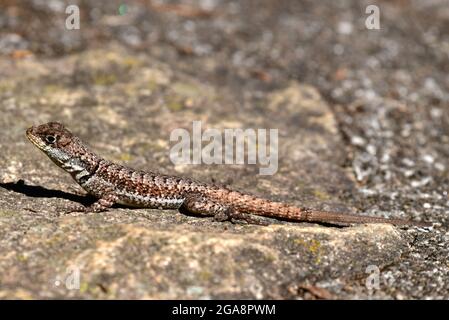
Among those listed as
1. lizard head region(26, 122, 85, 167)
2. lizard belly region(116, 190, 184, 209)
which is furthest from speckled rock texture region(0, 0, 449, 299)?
lizard head region(26, 122, 85, 167)

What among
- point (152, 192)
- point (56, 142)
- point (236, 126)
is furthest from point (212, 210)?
point (236, 126)

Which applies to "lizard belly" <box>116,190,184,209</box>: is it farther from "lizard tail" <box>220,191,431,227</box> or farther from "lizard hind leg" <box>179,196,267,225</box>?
"lizard tail" <box>220,191,431,227</box>

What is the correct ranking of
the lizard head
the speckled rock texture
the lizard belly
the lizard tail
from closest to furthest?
1. the speckled rock texture
2. the lizard head
3. the lizard tail
4. the lizard belly

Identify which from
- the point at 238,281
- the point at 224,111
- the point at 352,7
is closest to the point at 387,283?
the point at 238,281

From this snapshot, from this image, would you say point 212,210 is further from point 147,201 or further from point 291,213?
point 291,213

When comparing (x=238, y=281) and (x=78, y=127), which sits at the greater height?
(x=78, y=127)

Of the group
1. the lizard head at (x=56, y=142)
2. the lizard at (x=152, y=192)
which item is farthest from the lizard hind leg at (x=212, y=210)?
the lizard head at (x=56, y=142)

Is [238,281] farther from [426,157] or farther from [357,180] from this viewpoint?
[426,157]
